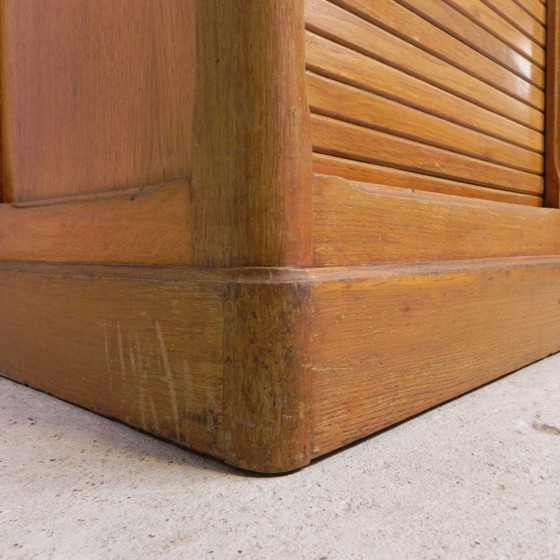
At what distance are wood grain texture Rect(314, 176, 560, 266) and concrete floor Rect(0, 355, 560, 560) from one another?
0.94ft

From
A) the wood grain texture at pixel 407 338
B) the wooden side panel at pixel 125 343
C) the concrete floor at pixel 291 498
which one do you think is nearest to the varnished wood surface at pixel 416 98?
the wood grain texture at pixel 407 338

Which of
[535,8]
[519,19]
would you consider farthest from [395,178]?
[535,8]

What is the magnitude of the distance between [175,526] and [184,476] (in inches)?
5.0

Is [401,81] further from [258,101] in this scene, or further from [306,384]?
[306,384]

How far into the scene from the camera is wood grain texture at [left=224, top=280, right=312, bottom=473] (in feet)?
2.25

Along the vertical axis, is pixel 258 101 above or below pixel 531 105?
below

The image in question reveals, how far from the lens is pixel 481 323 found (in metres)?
1.09

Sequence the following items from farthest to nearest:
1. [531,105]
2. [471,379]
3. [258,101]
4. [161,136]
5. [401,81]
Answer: [531,105] → [471,379] → [401,81] → [161,136] → [258,101]

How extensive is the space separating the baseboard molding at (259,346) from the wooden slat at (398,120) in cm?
24

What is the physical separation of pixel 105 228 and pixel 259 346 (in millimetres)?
392

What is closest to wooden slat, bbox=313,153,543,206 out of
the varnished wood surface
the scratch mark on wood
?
the varnished wood surface

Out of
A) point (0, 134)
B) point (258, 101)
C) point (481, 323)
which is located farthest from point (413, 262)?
point (0, 134)

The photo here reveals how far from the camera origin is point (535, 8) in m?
1.42

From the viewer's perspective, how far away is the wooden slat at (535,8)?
4.46ft
